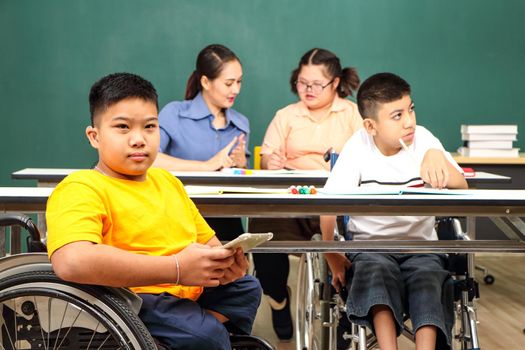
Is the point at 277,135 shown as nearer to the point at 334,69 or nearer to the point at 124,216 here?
the point at 334,69

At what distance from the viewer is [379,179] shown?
2.45 m

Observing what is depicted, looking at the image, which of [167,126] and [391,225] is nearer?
[391,225]

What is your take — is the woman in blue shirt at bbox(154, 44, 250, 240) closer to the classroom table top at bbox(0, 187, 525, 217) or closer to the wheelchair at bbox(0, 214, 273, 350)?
the classroom table top at bbox(0, 187, 525, 217)

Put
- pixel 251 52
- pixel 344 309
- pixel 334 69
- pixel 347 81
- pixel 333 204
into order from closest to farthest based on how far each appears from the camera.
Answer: pixel 333 204
pixel 344 309
pixel 334 69
pixel 347 81
pixel 251 52

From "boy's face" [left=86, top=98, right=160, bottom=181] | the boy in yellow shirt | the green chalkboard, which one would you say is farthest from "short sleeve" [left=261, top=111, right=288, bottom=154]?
"boy's face" [left=86, top=98, right=160, bottom=181]

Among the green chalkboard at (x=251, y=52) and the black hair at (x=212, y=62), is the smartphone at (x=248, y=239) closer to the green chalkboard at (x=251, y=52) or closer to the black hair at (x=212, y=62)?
the black hair at (x=212, y=62)

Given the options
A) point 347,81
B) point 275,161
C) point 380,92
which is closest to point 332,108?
point 347,81

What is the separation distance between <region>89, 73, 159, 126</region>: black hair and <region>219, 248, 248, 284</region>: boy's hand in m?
0.35

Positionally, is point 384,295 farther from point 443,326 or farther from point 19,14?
point 19,14

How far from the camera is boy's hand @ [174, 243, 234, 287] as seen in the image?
56.9 inches

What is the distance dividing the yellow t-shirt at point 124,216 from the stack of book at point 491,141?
3.26m

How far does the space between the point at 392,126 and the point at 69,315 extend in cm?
135

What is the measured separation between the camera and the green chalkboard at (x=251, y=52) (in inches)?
195

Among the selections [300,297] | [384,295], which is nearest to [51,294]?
[384,295]
